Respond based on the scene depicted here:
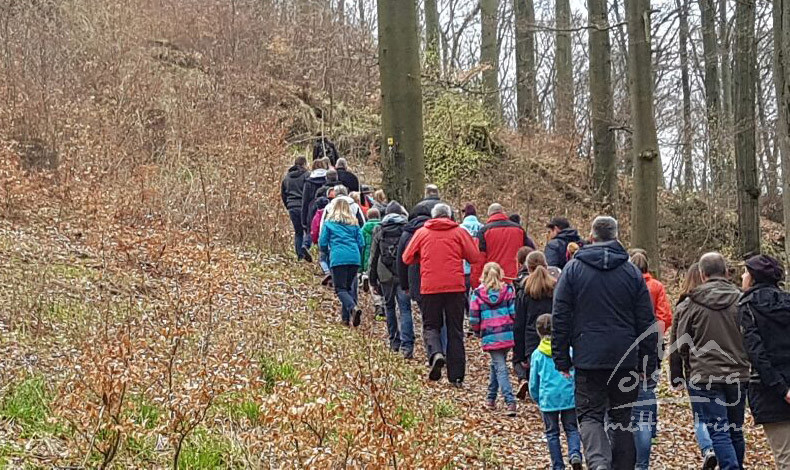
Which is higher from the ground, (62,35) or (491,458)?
(62,35)

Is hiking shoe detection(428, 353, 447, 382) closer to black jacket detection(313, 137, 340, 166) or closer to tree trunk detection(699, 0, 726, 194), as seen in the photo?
black jacket detection(313, 137, 340, 166)

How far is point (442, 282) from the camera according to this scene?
986 cm

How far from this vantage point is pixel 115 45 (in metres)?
17.6

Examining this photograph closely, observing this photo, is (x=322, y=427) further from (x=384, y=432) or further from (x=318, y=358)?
(x=318, y=358)

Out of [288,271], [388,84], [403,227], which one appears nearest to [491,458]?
[403,227]

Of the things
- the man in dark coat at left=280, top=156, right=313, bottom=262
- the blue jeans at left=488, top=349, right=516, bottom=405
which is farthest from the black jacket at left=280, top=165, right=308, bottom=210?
the blue jeans at left=488, top=349, right=516, bottom=405

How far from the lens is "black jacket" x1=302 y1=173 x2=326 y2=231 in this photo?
13984 mm

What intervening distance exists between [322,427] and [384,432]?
16.1 inches

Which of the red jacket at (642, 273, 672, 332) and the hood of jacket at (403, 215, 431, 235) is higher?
the hood of jacket at (403, 215, 431, 235)

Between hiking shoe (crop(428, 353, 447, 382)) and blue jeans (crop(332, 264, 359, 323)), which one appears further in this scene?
blue jeans (crop(332, 264, 359, 323))

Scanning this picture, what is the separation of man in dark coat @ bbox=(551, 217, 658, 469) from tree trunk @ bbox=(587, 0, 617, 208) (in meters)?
12.5

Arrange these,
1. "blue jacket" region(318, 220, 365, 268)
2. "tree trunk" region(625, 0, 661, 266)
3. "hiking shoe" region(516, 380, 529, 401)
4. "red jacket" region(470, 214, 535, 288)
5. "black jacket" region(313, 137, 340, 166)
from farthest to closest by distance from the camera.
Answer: "black jacket" region(313, 137, 340, 166), "tree trunk" region(625, 0, 661, 266), "blue jacket" region(318, 220, 365, 268), "red jacket" region(470, 214, 535, 288), "hiking shoe" region(516, 380, 529, 401)

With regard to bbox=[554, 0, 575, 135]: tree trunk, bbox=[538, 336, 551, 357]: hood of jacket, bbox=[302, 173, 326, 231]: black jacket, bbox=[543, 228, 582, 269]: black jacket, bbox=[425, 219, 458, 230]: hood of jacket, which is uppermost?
bbox=[554, 0, 575, 135]: tree trunk

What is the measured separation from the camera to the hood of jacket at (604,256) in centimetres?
698
